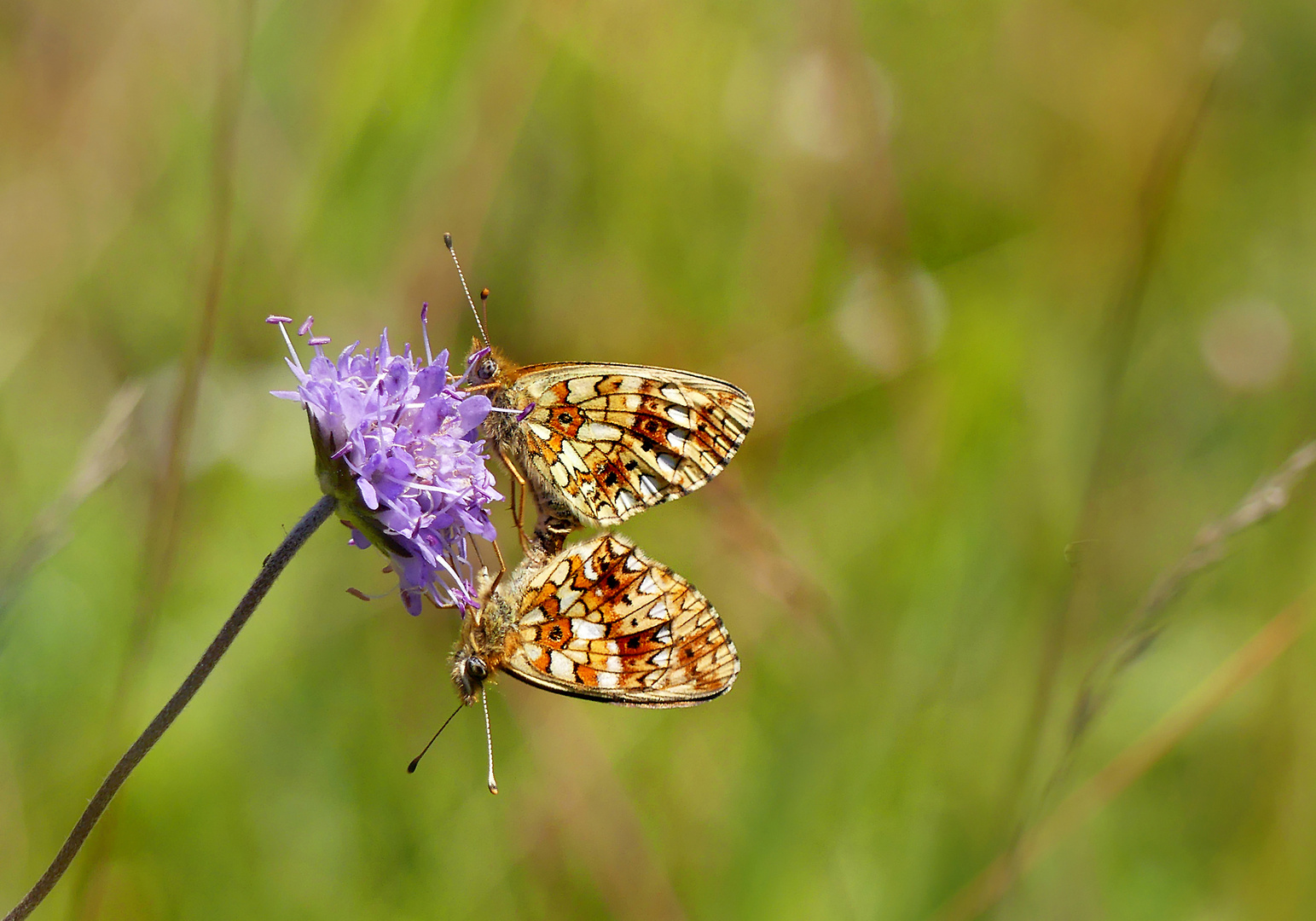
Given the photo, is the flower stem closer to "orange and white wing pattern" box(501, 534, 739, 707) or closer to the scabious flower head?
the scabious flower head

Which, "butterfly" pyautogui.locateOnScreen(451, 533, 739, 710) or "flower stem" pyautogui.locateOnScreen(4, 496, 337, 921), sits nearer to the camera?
"flower stem" pyautogui.locateOnScreen(4, 496, 337, 921)

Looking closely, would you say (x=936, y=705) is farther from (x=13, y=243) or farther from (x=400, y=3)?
(x=13, y=243)

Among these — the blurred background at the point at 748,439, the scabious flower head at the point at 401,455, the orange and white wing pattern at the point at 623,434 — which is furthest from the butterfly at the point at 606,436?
the blurred background at the point at 748,439

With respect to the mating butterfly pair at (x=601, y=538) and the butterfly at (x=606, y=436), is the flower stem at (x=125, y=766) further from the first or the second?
the butterfly at (x=606, y=436)

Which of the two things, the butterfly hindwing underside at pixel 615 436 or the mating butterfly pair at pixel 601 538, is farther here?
the butterfly hindwing underside at pixel 615 436

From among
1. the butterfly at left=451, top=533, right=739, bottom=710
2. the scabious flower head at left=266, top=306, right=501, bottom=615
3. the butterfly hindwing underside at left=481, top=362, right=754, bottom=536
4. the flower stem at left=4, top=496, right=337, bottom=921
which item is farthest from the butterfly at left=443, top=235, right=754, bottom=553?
the flower stem at left=4, top=496, right=337, bottom=921

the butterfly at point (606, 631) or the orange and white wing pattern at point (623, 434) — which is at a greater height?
the orange and white wing pattern at point (623, 434)
